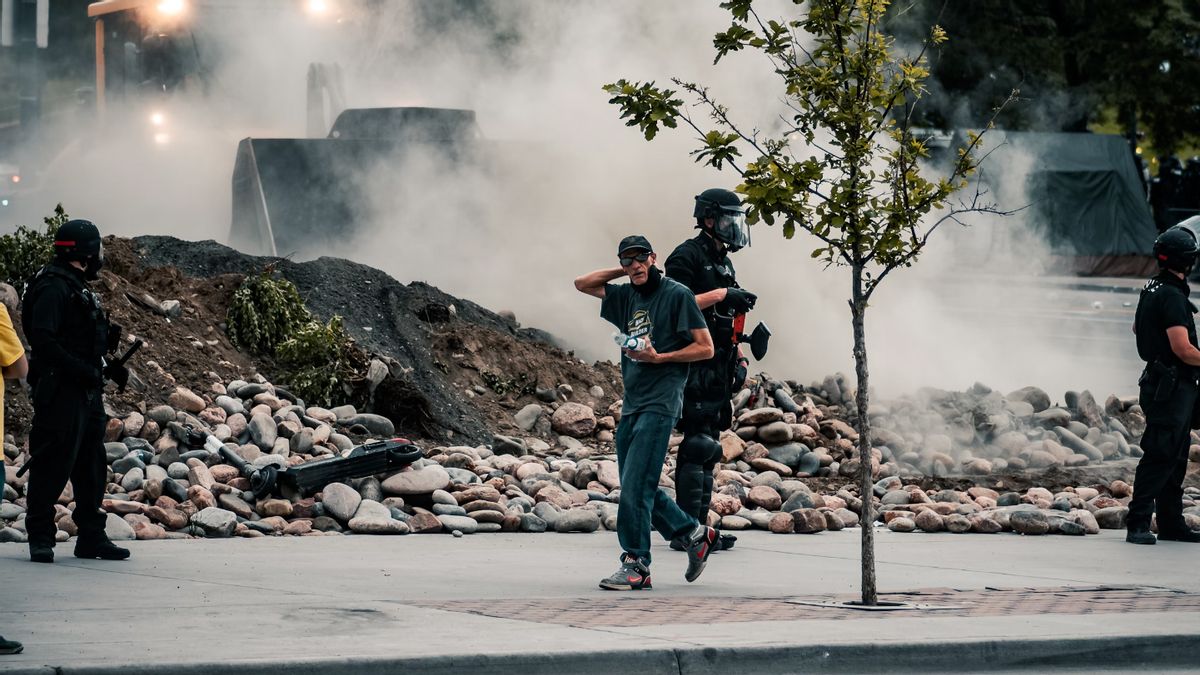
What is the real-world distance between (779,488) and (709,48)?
1014 cm

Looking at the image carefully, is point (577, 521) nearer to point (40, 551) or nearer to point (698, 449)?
point (698, 449)

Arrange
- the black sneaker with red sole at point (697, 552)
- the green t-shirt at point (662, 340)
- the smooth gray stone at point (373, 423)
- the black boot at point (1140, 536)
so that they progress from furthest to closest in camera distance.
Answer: the smooth gray stone at point (373, 423) < the black boot at point (1140, 536) < the black sneaker with red sole at point (697, 552) < the green t-shirt at point (662, 340)

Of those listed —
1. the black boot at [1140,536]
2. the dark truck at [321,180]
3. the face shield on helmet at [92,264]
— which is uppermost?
the dark truck at [321,180]

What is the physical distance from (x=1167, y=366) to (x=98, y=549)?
18.5 feet

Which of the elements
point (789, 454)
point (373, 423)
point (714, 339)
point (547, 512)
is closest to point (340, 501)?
point (547, 512)

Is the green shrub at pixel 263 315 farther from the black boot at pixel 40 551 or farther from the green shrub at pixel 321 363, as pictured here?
the black boot at pixel 40 551

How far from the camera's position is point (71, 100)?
79.2 ft

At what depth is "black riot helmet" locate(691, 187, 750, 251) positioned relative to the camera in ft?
26.9

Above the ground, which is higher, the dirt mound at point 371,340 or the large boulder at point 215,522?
the dirt mound at point 371,340

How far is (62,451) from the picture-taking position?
291 inches

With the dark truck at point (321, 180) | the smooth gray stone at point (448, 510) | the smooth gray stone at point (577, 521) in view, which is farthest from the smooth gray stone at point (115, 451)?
the dark truck at point (321, 180)

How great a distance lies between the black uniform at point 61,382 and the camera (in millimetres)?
7352

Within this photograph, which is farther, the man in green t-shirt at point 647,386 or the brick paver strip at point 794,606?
the man in green t-shirt at point 647,386

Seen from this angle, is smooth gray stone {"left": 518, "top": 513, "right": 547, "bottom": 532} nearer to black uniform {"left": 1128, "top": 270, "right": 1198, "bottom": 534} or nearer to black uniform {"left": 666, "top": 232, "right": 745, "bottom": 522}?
black uniform {"left": 666, "top": 232, "right": 745, "bottom": 522}
